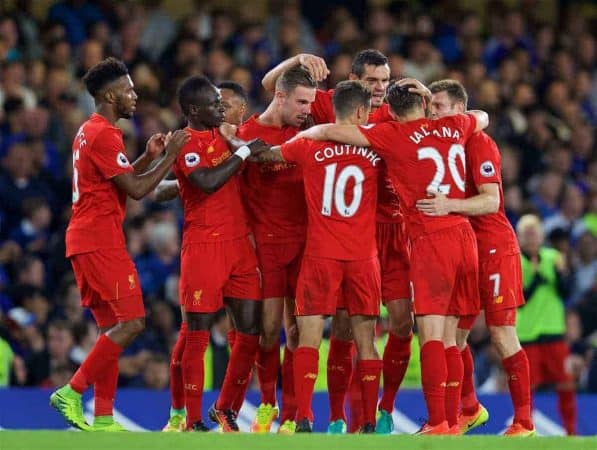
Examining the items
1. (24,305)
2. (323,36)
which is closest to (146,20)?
(323,36)

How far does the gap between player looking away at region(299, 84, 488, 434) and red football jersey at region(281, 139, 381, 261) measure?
0.11m

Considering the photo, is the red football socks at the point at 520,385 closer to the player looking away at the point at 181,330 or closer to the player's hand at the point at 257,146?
the player looking away at the point at 181,330

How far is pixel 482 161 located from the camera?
10.4 metres

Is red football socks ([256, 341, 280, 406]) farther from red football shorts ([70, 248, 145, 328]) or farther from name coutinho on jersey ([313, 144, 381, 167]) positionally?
name coutinho on jersey ([313, 144, 381, 167])

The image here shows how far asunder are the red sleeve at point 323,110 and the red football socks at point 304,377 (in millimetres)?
1707

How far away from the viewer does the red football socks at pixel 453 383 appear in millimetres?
10227

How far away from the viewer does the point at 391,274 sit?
10.6 m

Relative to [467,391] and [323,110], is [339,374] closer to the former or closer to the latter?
[467,391]

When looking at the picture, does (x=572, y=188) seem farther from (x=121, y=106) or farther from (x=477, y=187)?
(x=121, y=106)

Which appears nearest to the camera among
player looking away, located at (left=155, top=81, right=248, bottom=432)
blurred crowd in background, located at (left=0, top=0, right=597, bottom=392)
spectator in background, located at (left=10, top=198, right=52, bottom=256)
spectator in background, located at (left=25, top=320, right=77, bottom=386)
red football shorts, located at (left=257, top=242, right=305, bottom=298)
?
red football shorts, located at (left=257, top=242, right=305, bottom=298)

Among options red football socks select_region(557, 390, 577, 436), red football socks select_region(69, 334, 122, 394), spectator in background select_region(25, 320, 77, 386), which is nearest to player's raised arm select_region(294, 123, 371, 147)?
red football socks select_region(69, 334, 122, 394)

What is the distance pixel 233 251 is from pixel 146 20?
24.5 ft

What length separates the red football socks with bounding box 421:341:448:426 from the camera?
9.92 meters

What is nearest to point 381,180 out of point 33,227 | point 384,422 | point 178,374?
point 384,422
